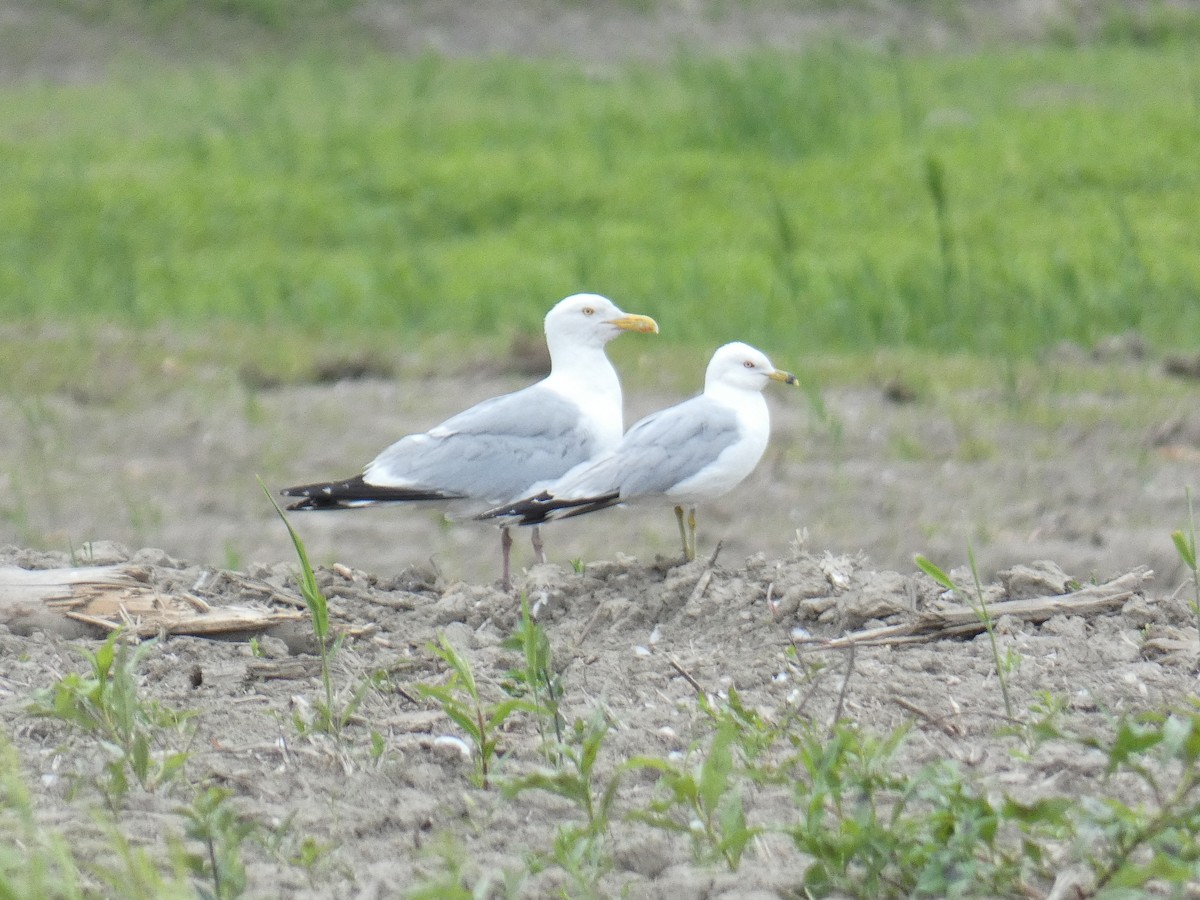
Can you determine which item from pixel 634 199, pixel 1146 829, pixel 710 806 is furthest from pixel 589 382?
pixel 634 199

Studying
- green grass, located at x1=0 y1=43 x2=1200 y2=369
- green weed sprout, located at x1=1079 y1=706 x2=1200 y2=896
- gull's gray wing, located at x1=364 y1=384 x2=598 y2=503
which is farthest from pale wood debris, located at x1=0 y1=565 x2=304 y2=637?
green grass, located at x1=0 y1=43 x2=1200 y2=369

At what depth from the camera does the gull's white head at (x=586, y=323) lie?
189 inches

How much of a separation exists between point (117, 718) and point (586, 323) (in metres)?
2.18

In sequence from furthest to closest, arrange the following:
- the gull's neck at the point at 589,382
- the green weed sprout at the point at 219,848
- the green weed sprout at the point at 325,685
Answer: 1. the gull's neck at the point at 589,382
2. the green weed sprout at the point at 325,685
3. the green weed sprout at the point at 219,848

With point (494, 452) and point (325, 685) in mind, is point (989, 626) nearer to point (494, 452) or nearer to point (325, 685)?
point (325, 685)

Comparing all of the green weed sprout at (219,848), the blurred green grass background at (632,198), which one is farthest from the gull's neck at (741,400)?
the green weed sprout at (219,848)

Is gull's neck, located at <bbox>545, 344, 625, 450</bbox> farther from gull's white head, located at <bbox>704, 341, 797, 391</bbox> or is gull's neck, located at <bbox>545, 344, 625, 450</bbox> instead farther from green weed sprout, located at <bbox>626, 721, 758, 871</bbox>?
green weed sprout, located at <bbox>626, 721, 758, 871</bbox>

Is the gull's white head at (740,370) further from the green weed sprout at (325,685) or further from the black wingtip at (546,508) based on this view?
the green weed sprout at (325,685)

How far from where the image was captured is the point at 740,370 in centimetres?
455

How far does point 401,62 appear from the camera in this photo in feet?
54.6

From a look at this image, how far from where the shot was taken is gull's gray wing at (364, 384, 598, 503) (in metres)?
4.50

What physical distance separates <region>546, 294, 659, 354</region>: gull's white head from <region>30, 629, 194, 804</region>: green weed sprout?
202 centimetres

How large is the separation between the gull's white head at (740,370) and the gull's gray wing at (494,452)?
0.36 metres

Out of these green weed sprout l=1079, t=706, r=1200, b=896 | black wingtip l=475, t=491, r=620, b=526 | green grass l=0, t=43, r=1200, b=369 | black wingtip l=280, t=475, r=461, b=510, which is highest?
green grass l=0, t=43, r=1200, b=369
